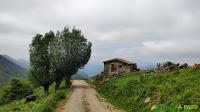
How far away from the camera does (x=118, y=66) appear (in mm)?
117000

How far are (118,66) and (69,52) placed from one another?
22327 mm

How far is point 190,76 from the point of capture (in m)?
49.6

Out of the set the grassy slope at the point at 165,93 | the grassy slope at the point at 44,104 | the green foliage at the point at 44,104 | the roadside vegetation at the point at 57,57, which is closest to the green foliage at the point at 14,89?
the roadside vegetation at the point at 57,57

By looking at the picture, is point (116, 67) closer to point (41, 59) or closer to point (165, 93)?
point (41, 59)

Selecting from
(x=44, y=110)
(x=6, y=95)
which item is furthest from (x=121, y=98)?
(x=6, y=95)

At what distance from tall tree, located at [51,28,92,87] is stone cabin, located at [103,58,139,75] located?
14630 mm

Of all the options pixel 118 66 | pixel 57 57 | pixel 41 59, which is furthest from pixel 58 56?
pixel 118 66

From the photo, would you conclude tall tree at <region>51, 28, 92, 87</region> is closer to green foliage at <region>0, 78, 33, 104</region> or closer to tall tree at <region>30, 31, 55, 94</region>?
tall tree at <region>30, 31, 55, 94</region>

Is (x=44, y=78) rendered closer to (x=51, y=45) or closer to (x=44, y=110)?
(x=51, y=45)

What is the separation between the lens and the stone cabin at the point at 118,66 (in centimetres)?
11306

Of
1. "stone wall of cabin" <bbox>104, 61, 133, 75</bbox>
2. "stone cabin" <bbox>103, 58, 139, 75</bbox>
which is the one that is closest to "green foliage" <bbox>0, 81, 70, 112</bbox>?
"stone cabin" <bbox>103, 58, 139, 75</bbox>

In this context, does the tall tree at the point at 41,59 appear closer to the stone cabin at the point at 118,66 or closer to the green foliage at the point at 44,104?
the stone cabin at the point at 118,66

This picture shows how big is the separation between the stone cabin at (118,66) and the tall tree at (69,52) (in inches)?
576

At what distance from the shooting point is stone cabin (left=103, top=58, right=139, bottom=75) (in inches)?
4451
